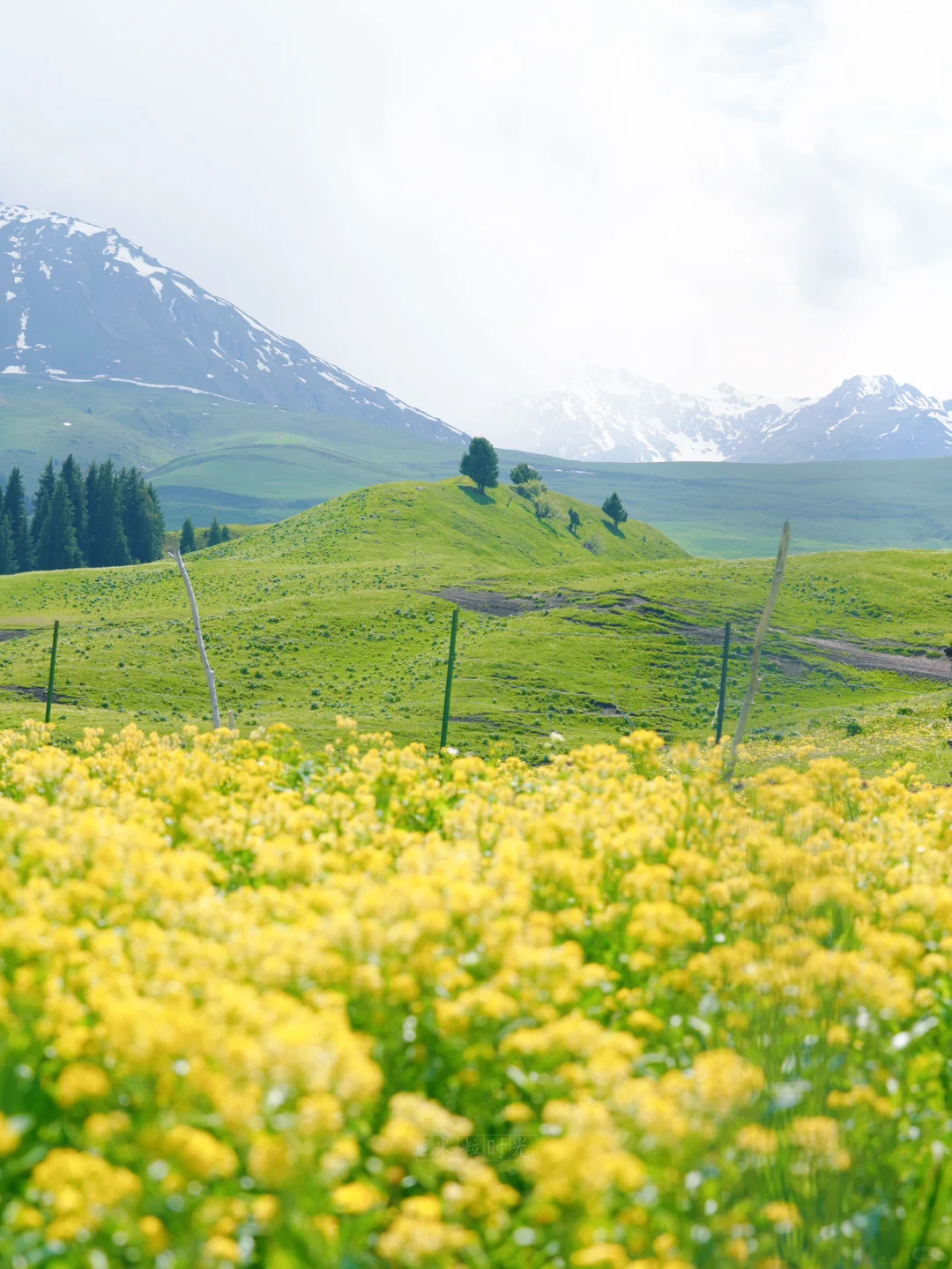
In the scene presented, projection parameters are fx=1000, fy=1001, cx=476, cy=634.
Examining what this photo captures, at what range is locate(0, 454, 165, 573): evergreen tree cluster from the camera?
105m

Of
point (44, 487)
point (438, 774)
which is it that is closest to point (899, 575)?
point (438, 774)

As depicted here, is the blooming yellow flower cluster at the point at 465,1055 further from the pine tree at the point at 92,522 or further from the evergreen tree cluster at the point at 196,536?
the evergreen tree cluster at the point at 196,536

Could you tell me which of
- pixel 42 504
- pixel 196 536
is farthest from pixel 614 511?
pixel 42 504

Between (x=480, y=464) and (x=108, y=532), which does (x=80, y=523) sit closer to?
(x=108, y=532)

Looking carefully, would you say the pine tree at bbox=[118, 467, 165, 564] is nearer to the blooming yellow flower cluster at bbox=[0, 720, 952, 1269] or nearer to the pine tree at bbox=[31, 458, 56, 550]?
the pine tree at bbox=[31, 458, 56, 550]

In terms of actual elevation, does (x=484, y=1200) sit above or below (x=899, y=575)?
below

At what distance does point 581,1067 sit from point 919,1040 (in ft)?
6.21

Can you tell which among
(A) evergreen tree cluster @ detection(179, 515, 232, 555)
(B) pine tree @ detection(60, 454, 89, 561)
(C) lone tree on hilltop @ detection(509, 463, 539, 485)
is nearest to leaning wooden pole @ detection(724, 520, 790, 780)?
(B) pine tree @ detection(60, 454, 89, 561)

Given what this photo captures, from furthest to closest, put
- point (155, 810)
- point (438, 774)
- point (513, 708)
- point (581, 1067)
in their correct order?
point (513, 708) → point (438, 774) → point (155, 810) → point (581, 1067)

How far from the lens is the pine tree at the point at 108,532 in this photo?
109625mm

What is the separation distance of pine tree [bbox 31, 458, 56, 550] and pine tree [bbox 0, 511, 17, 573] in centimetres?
297

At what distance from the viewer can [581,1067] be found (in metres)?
3.44

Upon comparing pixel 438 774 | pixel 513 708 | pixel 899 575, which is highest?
pixel 899 575

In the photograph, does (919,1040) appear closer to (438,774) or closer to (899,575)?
(438,774)
